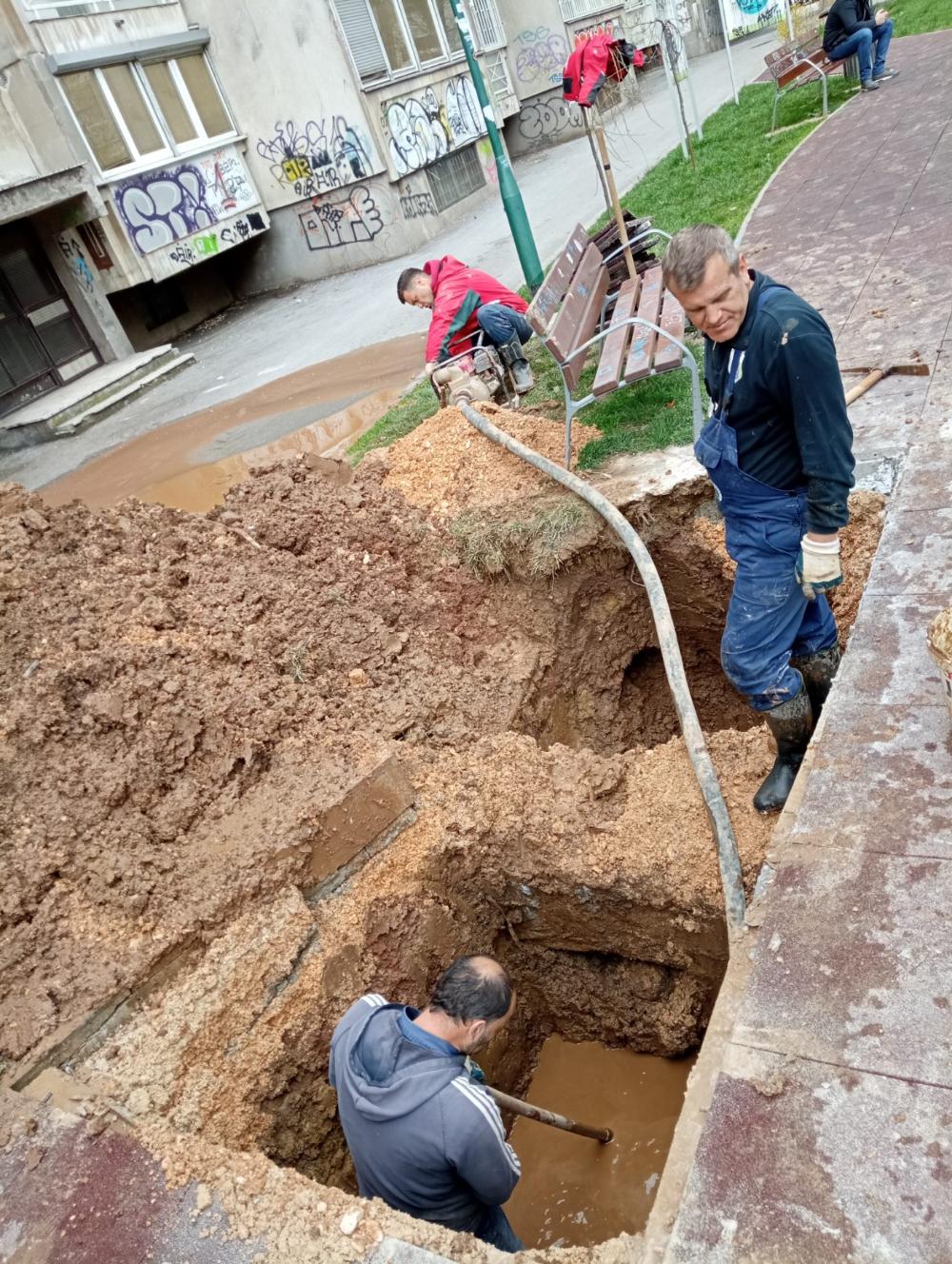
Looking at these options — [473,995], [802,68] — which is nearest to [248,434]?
[473,995]

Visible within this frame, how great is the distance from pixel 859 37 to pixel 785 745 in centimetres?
1396

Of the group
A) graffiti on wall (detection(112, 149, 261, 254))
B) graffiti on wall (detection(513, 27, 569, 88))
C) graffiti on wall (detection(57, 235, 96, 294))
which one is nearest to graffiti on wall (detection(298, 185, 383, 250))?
graffiti on wall (detection(112, 149, 261, 254))

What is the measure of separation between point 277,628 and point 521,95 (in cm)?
2392

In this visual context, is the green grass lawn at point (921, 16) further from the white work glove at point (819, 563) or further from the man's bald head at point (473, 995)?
the man's bald head at point (473, 995)

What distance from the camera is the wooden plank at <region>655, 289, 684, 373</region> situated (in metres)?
5.33

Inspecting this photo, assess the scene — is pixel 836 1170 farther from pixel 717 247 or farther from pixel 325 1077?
pixel 717 247

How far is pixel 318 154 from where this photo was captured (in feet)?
56.0

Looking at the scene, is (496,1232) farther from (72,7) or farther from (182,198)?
(72,7)

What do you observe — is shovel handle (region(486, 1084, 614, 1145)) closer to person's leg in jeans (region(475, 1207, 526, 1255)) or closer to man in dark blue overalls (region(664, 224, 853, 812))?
person's leg in jeans (region(475, 1207, 526, 1255))

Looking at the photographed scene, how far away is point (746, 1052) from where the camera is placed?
2.47m

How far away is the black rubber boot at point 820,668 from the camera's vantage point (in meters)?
3.72

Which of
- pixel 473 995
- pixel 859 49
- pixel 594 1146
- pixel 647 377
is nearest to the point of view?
pixel 473 995

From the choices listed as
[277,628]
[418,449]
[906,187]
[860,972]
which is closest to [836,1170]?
[860,972]

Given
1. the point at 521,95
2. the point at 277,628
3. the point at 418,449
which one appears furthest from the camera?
the point at 521,95
